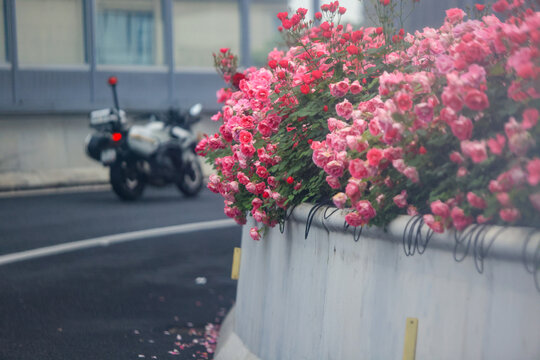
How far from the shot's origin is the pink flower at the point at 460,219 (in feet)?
11.6

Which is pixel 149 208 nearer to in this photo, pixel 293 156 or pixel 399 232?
pixel 293 156

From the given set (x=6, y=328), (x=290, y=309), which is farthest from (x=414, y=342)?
(x=6, y=328)

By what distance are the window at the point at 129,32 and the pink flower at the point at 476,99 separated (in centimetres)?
1931

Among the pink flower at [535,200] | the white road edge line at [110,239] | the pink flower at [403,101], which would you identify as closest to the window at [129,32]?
the white road edge line at [110,239]

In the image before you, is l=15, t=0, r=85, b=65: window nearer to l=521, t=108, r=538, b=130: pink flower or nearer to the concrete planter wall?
the concrete planter wall

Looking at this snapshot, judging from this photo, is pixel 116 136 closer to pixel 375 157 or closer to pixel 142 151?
pixel 142 151

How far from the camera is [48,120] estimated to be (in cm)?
1930

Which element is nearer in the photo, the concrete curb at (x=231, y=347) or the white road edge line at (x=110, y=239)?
the concrete curb at (x=231, y=347)

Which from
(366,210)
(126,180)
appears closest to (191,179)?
(126,180)

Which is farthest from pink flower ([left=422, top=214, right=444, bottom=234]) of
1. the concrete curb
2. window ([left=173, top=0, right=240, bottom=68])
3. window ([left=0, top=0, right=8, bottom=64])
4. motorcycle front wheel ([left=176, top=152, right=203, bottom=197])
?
window ([left=173, top=0, right=240, bottom=68])

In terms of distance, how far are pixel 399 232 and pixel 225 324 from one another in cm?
279

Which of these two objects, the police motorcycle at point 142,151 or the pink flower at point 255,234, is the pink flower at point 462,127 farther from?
the police motorcycle at point 142,151

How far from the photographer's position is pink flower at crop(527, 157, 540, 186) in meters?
3.20

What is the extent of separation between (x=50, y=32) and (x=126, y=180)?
7906mm
